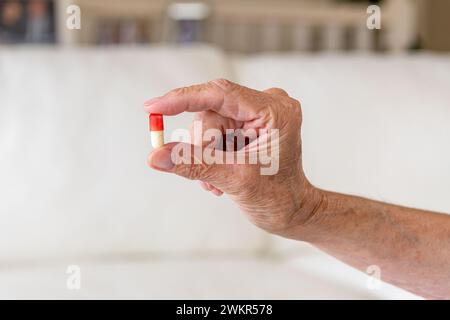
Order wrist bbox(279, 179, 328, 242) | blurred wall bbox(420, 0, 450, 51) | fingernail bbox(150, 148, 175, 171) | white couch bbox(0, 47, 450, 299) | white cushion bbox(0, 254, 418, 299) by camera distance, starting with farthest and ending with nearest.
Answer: blurred wall bbox(420, 0, 450, 51) < white couch bbox(0, 47, 450, 299) < white cushion bbox(0, 254, 418, 299) < wrist bbox(279, 179, 328, 242) < fingernail bbox(150, 148, 175, 171)

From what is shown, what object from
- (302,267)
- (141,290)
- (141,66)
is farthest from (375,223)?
(141,66)

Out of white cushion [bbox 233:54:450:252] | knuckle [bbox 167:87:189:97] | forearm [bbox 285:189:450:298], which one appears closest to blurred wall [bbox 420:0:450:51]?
white cushion [bbox 233:54:450:252]

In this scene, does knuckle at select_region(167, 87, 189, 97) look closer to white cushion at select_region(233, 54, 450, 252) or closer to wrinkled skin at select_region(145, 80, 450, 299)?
wrinkled skin at select_region(145, 80, 450, 299)

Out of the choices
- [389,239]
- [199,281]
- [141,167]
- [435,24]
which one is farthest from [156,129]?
Answer: [435,24]

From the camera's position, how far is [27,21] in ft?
9.45

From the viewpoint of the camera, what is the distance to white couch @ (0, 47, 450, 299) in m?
1.37

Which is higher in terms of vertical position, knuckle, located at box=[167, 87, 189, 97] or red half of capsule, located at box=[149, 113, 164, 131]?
knuckle, located at box=[167, 87, 189, 97]

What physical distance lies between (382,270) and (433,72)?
0.72 metres

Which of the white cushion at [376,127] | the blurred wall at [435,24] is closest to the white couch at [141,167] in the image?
the white cushion at [376,127]

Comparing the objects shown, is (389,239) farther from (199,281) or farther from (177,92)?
(199,281)

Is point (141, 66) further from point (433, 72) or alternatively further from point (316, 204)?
point (316, 204)

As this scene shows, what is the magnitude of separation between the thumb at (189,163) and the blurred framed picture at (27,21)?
2.23 meters

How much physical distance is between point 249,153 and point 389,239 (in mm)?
237

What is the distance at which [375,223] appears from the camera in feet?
2.86
